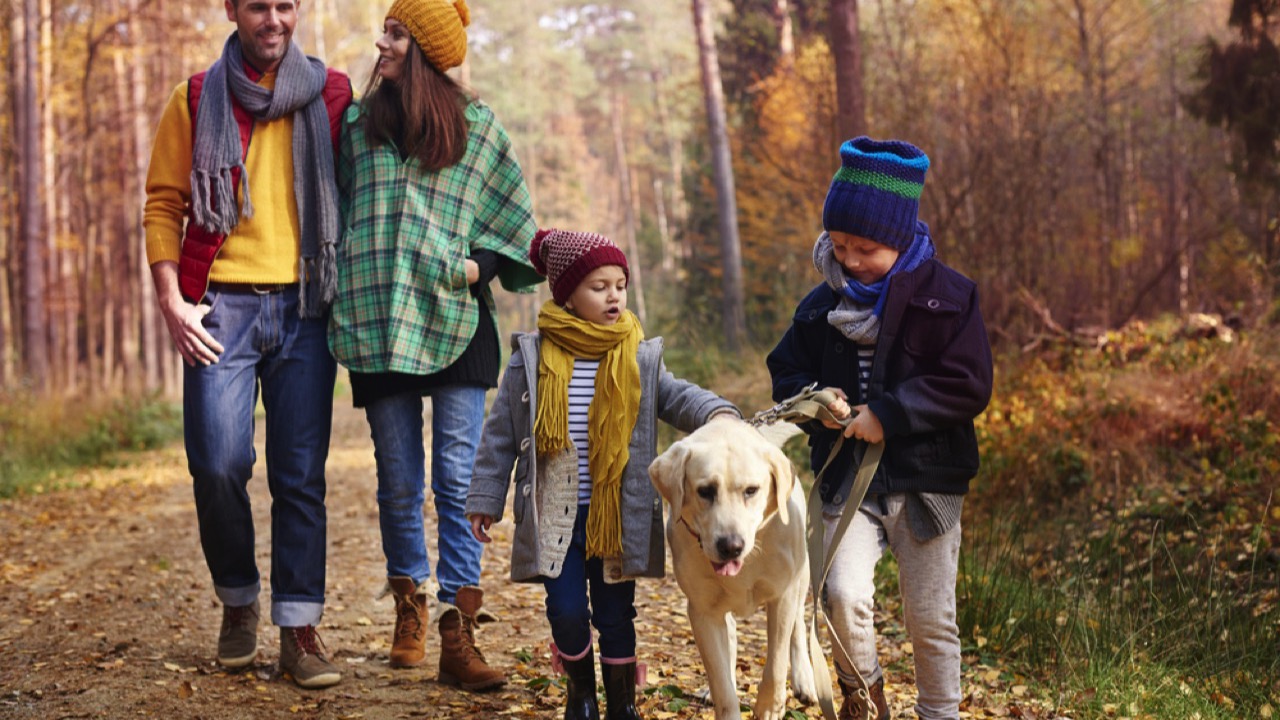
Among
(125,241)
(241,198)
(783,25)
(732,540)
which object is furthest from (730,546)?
(125,241)

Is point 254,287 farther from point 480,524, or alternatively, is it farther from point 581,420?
point 581,420

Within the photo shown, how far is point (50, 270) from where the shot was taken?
79.5 feet

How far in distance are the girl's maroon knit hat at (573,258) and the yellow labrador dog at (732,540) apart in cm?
71

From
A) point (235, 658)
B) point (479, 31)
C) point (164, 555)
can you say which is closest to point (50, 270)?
point (164, 555)

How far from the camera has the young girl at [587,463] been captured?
3.72m

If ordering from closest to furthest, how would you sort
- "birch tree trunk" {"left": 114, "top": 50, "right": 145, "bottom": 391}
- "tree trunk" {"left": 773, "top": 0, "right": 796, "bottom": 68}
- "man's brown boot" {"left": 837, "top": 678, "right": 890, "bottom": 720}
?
"man's brown boot" {"left": 837, "top": 678, "right": 890, "bottom": 720} → "birch tree trunk" {"left": 114, "top": 50, "right": 145, "bottom": 391} → "tree trunk" {"left": 773, "top": 0, "right": 796, "bottom": 68}

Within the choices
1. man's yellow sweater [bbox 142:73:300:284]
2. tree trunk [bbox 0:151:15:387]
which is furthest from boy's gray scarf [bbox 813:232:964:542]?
tree trunk [bbox 0:151:15:387]

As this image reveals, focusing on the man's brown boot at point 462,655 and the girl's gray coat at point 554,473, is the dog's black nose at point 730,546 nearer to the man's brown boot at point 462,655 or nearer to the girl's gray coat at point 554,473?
the girl's gray coat at point 554,473

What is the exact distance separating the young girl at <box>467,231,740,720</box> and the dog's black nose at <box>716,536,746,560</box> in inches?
25.6

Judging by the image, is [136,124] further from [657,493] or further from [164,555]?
[657,493]

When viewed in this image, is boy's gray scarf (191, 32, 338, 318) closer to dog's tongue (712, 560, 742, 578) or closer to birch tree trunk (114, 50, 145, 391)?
dog's tongue (712, 560, 742, 578)

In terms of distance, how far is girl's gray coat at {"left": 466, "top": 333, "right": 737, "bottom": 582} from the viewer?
12.2ft

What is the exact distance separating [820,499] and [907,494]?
312 mm

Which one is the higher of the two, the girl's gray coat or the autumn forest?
the autumn forest
